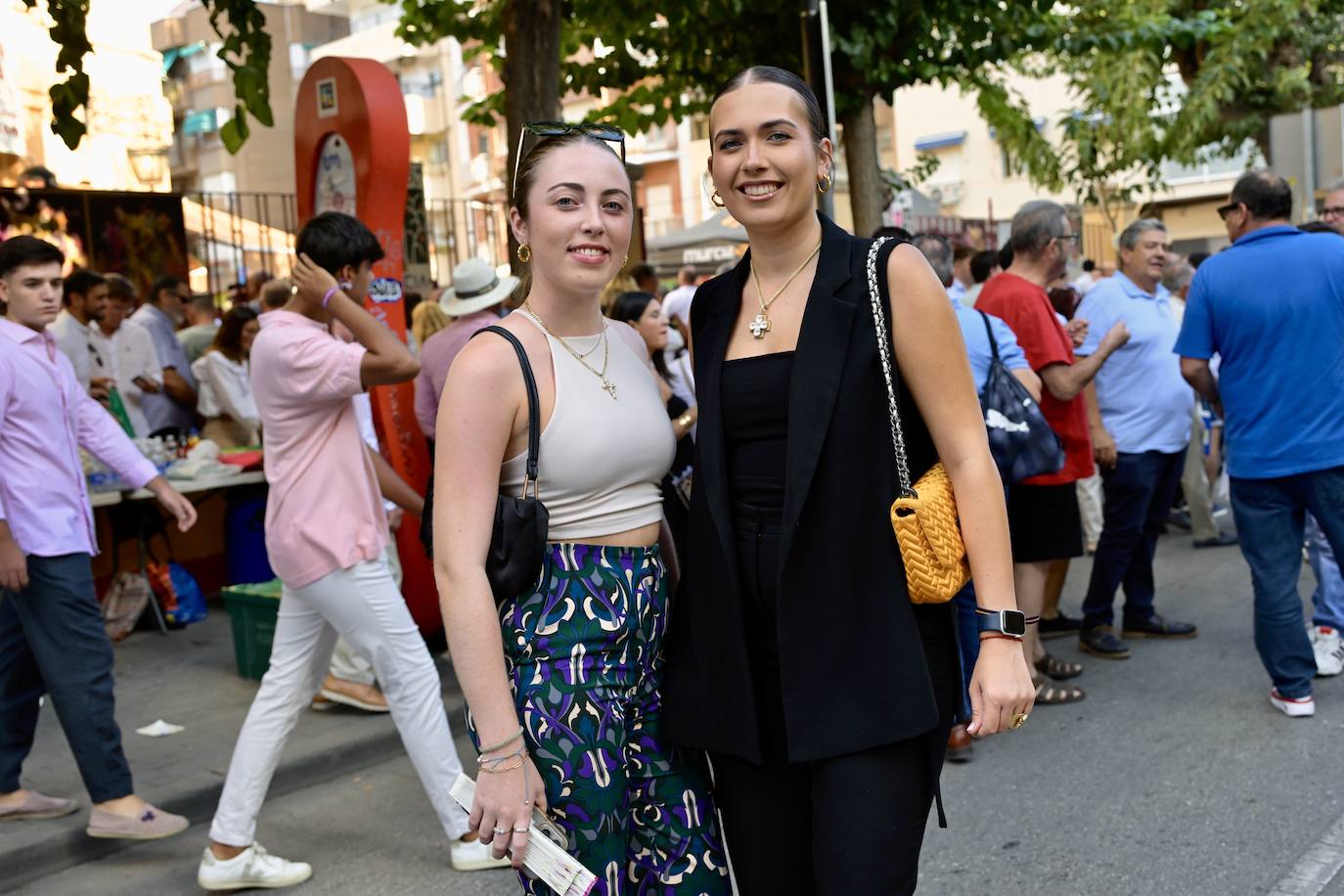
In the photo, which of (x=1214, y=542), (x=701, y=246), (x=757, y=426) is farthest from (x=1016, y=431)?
(x=701, y=246)

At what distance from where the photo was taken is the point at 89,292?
319 inches

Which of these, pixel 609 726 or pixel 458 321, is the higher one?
pixel 458 321

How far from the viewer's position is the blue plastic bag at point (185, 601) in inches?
305

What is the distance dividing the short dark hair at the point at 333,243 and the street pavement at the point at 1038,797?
204cm

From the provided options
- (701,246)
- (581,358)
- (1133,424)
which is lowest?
(1133,424)

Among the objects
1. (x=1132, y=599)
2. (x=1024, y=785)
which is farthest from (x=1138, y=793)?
(x=1132, y=599)

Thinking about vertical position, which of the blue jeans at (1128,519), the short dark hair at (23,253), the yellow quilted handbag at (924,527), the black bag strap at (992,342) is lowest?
the blue jeans at (1128,519)

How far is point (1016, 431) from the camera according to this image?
484cm

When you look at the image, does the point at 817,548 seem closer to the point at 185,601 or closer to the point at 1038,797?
the point at 1038,797

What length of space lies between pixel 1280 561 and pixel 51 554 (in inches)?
180

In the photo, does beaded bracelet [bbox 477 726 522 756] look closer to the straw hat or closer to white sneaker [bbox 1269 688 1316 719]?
white sneaker [bbox 1269 688 1316 719]

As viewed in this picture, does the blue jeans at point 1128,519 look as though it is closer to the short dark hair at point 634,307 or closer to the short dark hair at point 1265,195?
the short dark hair at point 1265,195

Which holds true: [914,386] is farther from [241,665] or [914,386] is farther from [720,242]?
[720,242]

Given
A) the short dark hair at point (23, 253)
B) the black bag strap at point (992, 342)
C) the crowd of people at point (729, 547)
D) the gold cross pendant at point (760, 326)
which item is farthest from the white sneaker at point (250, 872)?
the black bag strap at point (992, 342)
